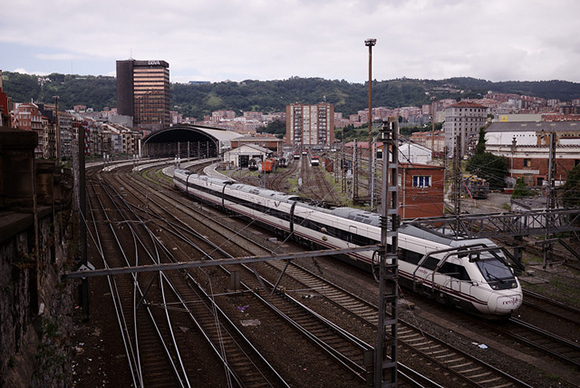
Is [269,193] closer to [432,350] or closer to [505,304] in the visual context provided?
[505,304]

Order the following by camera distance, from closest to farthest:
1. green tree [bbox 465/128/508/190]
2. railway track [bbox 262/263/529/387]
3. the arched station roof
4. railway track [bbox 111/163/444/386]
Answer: railway track [bbox 262/263/529/387] < railway track [bbox 111/163/444/386] < green tree [bbox 465/128/508/190] < the arched station roof

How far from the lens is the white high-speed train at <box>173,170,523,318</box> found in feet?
48.0

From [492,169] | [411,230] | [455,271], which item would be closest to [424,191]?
[411,230]

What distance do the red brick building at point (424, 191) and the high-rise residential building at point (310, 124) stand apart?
160729 mm

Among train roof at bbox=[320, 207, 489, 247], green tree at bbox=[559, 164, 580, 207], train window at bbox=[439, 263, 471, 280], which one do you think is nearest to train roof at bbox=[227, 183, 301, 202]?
train roof at bbox=[320, 207, 489, 247]

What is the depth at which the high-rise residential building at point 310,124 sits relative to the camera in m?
194

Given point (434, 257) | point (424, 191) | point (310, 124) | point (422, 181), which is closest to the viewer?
point (434, 257)

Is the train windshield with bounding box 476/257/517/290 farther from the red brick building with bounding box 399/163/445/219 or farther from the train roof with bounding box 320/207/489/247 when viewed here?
the red brick building with bounding box 399/163/445/219

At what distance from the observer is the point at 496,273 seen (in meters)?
15.0

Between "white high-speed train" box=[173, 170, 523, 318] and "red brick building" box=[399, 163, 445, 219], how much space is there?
7.33m

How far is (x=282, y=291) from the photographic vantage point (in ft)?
58.2

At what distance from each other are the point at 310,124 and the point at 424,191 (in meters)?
169

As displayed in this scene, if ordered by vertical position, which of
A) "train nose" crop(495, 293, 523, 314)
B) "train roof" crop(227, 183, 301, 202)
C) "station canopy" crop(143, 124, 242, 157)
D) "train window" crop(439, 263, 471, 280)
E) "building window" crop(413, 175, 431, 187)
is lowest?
"train nose" crop(495, 293, 523, 314)

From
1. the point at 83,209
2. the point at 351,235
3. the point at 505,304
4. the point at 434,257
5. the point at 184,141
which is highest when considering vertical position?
the point at 184,141
